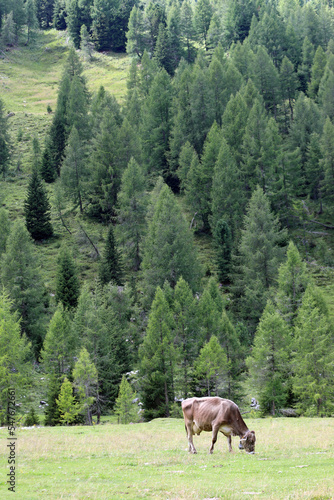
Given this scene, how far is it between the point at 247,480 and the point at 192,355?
3833 cm

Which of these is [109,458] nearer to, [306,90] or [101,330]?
[101,330]

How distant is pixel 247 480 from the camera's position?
12.8 m

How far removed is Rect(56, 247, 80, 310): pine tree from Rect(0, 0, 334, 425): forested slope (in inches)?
7.4

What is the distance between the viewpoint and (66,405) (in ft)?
138

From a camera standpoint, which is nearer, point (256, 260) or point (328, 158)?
point (256, 260)

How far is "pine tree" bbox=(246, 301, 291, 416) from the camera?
148ft

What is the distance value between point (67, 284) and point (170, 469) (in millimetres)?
47138

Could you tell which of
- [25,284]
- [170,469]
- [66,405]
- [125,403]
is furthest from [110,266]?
[170,469]

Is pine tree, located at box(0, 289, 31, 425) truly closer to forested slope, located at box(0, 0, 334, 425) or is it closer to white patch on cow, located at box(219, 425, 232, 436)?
forested slope, located at box(0, 0, 334, 425)

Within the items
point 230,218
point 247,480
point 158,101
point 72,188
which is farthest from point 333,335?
point 158,101

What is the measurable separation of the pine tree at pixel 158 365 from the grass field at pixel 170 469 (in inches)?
902

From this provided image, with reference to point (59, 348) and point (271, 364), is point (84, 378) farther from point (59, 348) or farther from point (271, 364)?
point (271, 364)

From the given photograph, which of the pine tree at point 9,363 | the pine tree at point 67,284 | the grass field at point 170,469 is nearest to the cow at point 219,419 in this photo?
the grass field at point 170,469

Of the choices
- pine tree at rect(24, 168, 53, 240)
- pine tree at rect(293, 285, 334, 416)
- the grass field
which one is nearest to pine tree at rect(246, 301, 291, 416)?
pine tree at rect(293, 285, 334, 416)
